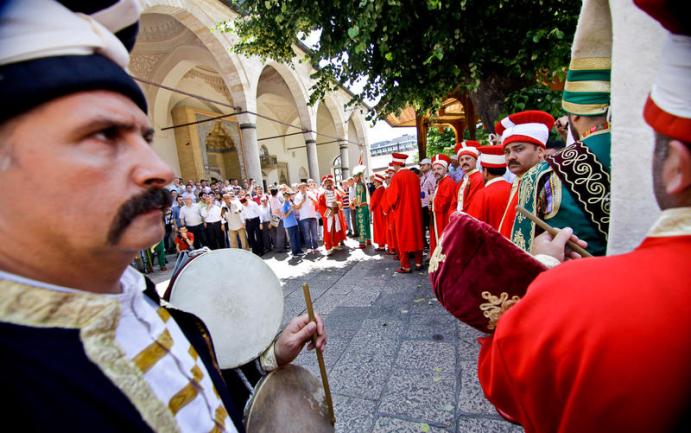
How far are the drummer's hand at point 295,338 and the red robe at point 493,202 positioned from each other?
236 cm

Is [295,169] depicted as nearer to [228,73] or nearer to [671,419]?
[228,73]

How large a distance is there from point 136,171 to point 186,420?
585 mm

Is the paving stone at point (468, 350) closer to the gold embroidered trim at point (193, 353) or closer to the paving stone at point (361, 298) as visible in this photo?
the paving stone at point (361, 298)

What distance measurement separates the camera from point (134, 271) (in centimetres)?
87

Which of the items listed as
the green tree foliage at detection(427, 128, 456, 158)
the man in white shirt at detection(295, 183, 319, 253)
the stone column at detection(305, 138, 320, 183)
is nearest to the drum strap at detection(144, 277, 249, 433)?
the man in white shirt at detection(295, 183, 319, 253)

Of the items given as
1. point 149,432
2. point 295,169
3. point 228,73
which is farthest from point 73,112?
point 295,169

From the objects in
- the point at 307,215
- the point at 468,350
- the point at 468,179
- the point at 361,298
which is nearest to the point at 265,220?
the point at 307,215

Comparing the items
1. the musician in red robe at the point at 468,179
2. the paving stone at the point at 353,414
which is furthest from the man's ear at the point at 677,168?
the musician in red robe at the point at 468,179

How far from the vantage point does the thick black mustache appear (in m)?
0.62

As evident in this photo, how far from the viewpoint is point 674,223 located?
57 cm

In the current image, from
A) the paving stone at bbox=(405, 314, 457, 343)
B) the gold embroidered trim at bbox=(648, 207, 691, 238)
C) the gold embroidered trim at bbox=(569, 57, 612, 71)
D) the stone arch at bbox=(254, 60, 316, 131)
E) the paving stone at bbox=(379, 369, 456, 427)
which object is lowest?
the paving stone at bbox=(405, 314, 457, 343)

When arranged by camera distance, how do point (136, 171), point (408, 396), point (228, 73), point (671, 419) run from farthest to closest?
point (228, 73) → point (408, 396) → point (136, 171) → point (671, 419)

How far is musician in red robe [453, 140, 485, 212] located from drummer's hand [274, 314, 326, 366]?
9.82 ft

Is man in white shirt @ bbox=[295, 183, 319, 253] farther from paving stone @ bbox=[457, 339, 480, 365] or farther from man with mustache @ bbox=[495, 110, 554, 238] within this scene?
man with mustache @ bbox=[495, 110, 554, 238]
